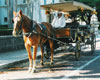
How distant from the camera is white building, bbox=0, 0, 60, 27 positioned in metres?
24.0

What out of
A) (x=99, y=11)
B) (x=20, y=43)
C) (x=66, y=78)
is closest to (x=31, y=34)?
(x=66, y=78)

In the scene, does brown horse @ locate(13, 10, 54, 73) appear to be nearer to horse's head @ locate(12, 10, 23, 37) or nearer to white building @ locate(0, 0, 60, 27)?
→ horse's head @ locate(12, 10, 23, 37)

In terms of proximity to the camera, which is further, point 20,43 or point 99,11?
point 99,11

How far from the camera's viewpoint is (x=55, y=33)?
10.9 metres

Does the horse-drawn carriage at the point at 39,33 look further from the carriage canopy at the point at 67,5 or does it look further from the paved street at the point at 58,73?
the paved street at the point at 58,73

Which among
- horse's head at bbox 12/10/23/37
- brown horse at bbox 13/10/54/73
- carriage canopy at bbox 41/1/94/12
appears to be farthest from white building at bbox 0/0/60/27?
horse's head at bbox 12/10/23/37

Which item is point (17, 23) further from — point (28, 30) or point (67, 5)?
point (67, 5)

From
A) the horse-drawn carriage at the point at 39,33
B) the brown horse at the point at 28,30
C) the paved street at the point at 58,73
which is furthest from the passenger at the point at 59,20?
the paved street at the point at 58,73

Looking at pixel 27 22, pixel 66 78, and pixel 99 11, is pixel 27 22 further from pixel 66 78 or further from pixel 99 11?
pixel 99 11

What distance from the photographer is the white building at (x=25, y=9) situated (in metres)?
24.0

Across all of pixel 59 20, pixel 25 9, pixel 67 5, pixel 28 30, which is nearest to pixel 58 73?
pixel 28 30

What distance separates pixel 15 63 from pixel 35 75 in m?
2.76

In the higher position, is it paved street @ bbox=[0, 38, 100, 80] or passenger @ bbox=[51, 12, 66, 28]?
passenger @ bbox=[51, 12, 66, 28]

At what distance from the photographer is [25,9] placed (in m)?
27.0
